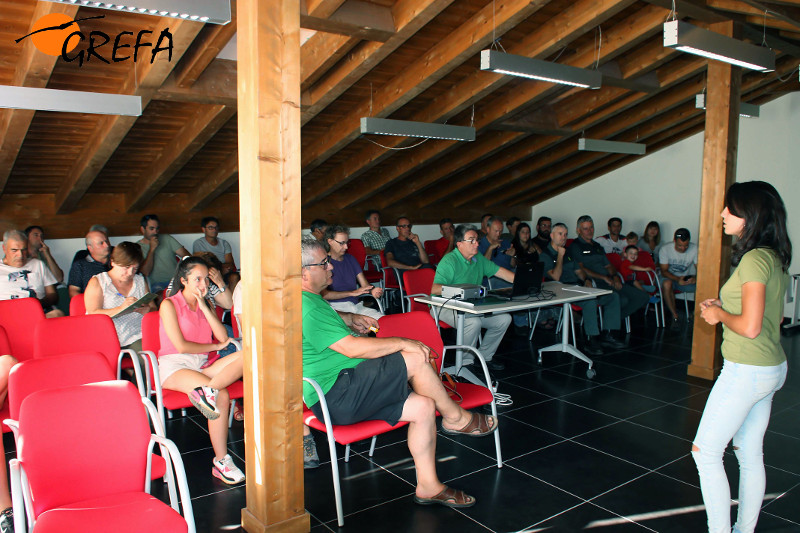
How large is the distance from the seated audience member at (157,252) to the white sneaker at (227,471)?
4.47 m

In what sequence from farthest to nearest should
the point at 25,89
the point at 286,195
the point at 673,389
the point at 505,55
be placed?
the point at 673,389 < the point at 505,55 < the point at 25,89 < the point at 286,195

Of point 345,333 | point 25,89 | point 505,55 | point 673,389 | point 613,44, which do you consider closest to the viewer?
point 345,333

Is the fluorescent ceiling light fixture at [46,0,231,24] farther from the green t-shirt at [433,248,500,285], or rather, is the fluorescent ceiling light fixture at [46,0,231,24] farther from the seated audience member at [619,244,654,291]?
the seated audience member at [619,244,654,291]

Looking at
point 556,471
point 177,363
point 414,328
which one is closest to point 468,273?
point 414,328

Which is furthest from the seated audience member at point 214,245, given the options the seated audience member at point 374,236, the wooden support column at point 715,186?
the wooden support column at point 715,186

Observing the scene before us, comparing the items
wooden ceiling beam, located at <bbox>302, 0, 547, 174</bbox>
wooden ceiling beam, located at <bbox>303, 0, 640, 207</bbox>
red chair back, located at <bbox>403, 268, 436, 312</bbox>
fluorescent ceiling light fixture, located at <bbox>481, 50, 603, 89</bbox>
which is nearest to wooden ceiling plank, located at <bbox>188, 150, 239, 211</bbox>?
wooden ceiling beam, located at <bbox>302, 0, 547, 174</bbox>

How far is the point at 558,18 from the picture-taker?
539 cm

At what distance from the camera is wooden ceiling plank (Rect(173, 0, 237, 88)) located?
4838mm

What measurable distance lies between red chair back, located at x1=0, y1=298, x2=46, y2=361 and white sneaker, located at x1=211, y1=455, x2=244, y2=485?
5.22 ft

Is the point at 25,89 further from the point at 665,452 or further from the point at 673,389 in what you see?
the point at 673,389

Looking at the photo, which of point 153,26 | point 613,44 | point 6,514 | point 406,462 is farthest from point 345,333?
point 613,44

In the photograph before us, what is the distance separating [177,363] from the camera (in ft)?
11.6

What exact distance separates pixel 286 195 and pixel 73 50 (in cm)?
324

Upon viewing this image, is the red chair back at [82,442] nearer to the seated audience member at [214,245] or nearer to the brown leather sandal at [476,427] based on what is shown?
the brown leather sandal at [476,427]
